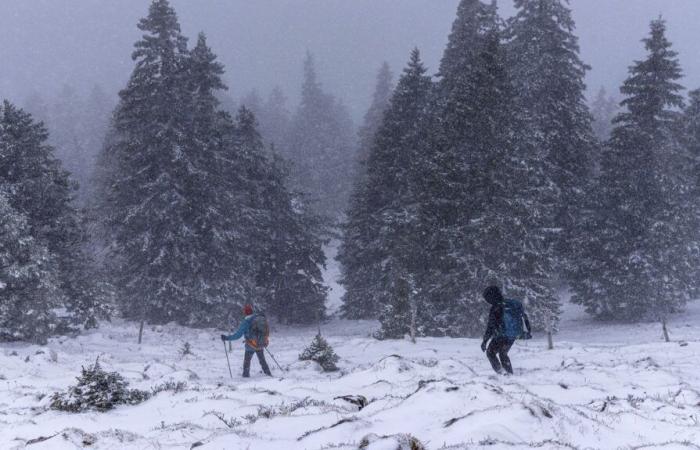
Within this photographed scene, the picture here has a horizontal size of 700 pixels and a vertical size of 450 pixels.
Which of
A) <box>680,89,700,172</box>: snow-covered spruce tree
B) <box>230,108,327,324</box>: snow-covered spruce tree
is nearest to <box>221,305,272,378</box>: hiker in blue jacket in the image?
<box>230,108,327,324</box>: snow-covered spruce tree

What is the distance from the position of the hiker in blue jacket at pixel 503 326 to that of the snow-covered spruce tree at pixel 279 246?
2046cm

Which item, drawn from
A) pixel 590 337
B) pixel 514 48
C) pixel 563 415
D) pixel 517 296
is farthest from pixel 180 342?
pixel 514 48

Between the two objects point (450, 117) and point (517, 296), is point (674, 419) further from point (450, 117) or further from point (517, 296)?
point (450, 117)

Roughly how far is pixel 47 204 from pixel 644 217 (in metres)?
26.3

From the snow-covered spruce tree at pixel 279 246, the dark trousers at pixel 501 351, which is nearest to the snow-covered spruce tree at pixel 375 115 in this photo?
the snow-covered spruce tree at pixel 279 246

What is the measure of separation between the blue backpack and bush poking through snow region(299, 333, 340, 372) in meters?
5.33

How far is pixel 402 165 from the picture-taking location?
29.3 m

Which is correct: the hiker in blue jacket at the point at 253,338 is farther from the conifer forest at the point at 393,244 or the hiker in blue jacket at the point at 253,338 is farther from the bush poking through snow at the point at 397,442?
the bush poking through snow at the point at 397,442

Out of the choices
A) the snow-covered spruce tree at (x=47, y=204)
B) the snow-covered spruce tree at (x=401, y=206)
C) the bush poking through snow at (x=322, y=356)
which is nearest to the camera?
the bush poking through snow at (x=322, y=356)

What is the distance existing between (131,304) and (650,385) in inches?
966

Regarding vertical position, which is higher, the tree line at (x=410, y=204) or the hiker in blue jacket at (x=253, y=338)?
the tree line at (x=410, y=204)

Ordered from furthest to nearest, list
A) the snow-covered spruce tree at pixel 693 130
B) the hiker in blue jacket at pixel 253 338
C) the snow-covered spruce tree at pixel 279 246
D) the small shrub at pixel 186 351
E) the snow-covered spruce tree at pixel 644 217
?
the snow-covered spruce tree at pixel 279 246, the snow-covered spruce tree at pixel 693 130, the snow-covered spruce tree at pixel 644 217, the small shrub at pixel 186 351, the hiker in blue jacket at pixel 253 338

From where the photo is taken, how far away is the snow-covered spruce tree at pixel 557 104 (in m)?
27.6

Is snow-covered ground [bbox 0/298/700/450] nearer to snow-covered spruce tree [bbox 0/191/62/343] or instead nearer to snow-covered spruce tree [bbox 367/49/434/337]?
snow-covered spruce tree [bbox 0/191/62/343]
